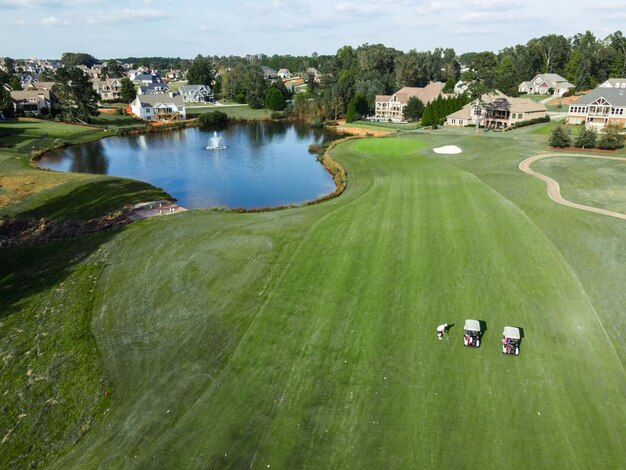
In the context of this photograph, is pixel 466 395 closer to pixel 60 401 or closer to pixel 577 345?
pixel 577 345

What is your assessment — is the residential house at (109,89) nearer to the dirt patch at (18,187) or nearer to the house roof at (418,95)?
the house roof at (418,95)

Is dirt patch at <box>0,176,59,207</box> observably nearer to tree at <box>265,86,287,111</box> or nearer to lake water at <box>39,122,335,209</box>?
lake water at <box>39,122,335,209</box>

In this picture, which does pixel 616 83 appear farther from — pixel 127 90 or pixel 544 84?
pixel 127 90

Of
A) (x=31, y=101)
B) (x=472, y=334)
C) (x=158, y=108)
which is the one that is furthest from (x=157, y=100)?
(x=472, y=334)

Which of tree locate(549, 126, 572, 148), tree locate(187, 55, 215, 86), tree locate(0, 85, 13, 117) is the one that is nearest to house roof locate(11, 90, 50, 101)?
tree locate(0, 85, 13, 117)

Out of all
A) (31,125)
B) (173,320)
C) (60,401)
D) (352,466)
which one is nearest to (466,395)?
(352,466)

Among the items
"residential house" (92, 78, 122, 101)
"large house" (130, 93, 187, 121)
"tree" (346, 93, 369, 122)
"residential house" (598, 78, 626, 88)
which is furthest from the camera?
"residential house" (92, 78, 122, 101)

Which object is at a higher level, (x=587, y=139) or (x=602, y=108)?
(x=602, y=108)
